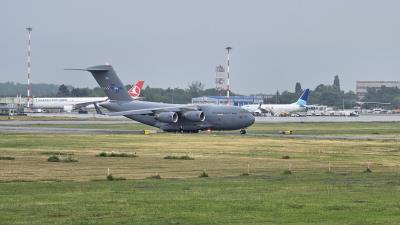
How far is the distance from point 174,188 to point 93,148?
30.8 metres

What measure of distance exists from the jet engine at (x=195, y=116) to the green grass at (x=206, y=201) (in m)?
55.6

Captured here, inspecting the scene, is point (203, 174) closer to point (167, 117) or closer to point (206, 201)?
point (206, 201)

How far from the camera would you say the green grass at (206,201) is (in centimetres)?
2817

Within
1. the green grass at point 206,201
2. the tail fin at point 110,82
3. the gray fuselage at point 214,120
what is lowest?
the green grass at point 206,201

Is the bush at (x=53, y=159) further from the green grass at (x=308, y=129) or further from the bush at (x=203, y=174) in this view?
the green grass at (x=308, y=129)

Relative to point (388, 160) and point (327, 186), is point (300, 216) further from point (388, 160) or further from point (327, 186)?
point (388, 160)

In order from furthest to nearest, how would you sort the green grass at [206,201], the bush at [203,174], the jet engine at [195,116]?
the jet engine at [195,116] < the bush at [203,174] < the green grass at [206,201]

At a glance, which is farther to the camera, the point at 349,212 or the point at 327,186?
the point at 327,186

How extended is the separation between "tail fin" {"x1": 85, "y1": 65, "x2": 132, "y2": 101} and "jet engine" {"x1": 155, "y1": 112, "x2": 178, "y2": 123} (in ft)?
22.2

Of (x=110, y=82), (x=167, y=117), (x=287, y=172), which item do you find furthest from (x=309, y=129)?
(x=287, y=172)

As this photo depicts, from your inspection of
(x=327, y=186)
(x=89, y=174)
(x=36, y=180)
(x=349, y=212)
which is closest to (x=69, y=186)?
(x=36, y=180)

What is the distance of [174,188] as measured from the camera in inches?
1501

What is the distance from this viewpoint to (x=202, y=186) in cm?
3906

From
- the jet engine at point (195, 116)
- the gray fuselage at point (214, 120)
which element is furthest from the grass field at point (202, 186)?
the gray fuselage at point (214, 120)
